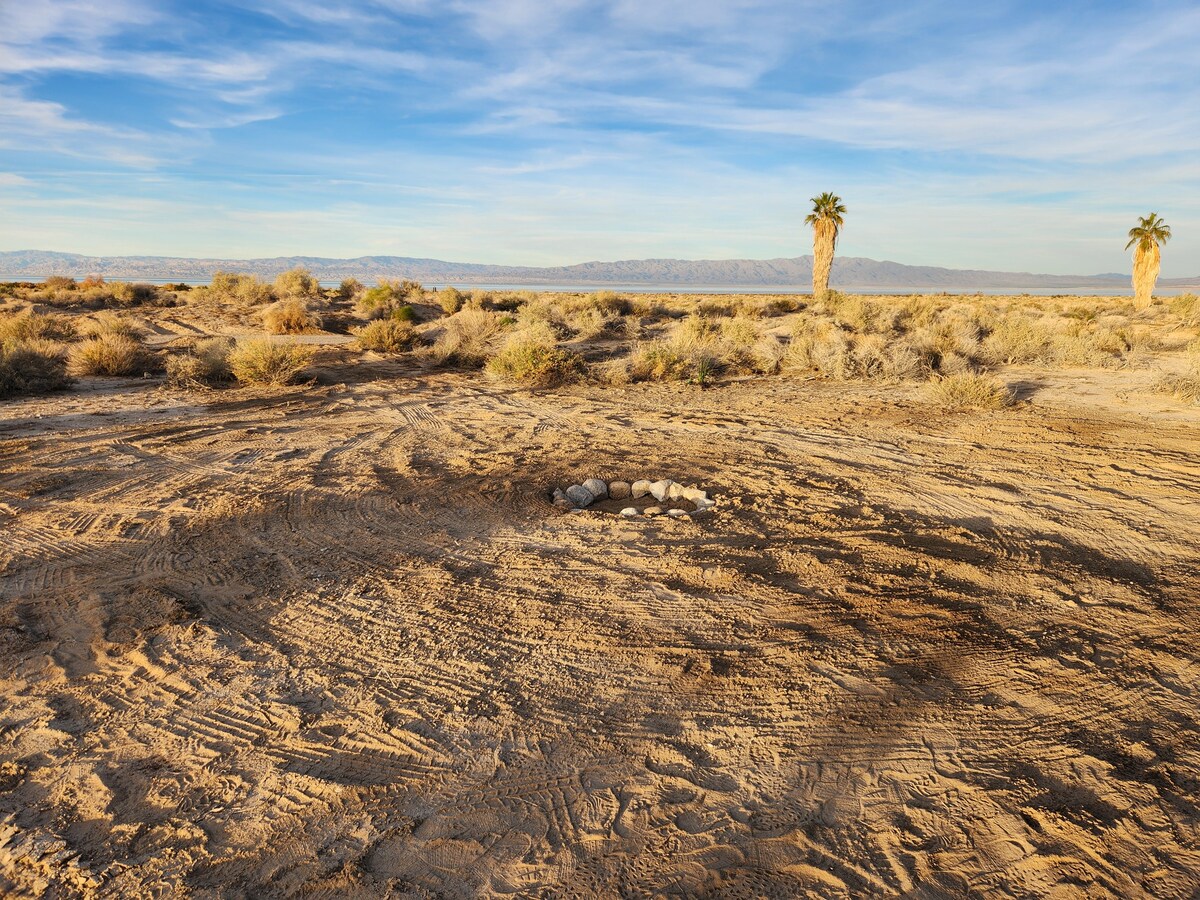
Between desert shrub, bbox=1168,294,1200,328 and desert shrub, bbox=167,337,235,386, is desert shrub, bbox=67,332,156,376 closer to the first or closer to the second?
desert shrub, bbox=167,337,235,386

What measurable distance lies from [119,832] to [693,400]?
1049cm

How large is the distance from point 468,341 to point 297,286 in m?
17.5

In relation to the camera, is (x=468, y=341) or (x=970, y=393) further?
(x=468, y=341)

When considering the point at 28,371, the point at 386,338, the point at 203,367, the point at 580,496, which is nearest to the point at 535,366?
the point at 386,338

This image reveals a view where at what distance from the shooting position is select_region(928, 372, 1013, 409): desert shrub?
11422 millimetres

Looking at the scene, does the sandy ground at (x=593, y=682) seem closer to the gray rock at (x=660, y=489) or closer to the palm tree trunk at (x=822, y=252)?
the gray rock at (x=660, y=489)

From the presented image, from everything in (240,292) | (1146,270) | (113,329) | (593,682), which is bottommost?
(593,682)

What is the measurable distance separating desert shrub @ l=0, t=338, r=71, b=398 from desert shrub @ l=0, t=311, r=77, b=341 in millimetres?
2593

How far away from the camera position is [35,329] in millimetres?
16938

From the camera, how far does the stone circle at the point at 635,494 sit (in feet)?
22.9

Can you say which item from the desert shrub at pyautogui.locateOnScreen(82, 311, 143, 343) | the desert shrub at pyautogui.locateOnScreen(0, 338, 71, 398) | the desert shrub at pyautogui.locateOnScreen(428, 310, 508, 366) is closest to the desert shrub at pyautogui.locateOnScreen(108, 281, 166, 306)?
the desert shrub at pyautogui.locateOnScreen(82, 311, 143, 343)

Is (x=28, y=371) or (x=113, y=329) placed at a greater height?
(x=113, y=329)

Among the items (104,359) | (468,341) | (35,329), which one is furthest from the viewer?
(468,341)

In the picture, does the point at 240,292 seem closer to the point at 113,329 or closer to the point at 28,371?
the point at 113,329
